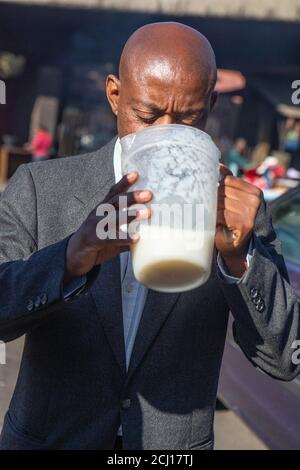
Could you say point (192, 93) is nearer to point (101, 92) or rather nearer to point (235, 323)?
point (235, 323)

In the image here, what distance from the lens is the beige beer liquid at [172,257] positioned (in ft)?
3.84

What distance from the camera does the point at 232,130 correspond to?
55.1 ft

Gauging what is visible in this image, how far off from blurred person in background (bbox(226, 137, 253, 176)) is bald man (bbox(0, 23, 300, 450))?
9.55 metres

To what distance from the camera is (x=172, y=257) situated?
46.0 inches

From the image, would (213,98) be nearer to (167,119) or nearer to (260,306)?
(167,119)

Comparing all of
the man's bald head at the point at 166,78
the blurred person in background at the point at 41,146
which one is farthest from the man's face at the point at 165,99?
the blurred person in background at the point at 41,146

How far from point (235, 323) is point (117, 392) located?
12.2 inches

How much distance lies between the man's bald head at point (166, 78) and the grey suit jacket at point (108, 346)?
0.25 metres

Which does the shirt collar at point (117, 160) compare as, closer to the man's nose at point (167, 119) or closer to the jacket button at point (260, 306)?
the man's nose at point (167, 119)

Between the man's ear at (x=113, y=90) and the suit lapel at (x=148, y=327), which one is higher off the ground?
the man's ear at (x=113, y=90)

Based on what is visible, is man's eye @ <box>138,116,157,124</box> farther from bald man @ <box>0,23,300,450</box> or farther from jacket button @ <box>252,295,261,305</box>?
jacket button @ <box>252,295,261,305</box>

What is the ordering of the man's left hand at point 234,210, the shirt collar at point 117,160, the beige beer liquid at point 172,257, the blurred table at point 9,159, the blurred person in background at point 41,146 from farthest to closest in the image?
the blurred table at point 9,159 < the blurred person in background at point 41,146 < the shirt collar at point 117,160 < the man's left hand at point 234,210 < the beige beer liquid at point 172,257

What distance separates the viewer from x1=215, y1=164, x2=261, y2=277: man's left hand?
1.30 meters
